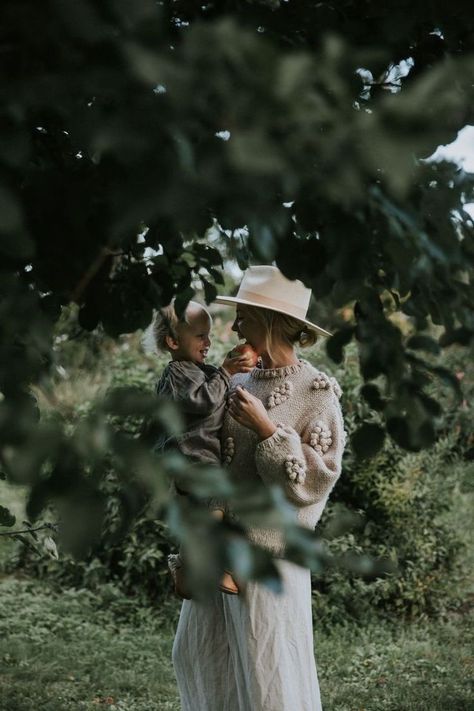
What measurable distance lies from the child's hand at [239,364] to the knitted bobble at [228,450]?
22cm

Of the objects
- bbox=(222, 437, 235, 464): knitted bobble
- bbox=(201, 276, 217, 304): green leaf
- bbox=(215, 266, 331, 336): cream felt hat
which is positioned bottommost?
bbox=(222, 437, 235, 464): knitted bobble

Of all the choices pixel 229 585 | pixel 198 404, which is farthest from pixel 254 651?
pixel 198 404

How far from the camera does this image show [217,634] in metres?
3.15

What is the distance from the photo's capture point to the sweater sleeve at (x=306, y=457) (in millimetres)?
2785

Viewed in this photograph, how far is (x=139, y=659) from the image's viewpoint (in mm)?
5180

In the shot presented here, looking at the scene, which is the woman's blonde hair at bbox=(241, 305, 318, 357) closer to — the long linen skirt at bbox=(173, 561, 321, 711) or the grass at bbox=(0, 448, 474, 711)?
the long linen skirt at bbox=(173, 561, 321, 711)


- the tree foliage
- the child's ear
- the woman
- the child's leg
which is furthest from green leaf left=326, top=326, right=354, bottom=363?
the child's ear

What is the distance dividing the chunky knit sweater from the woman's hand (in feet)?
0.10

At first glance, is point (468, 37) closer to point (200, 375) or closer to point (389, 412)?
point (389, 412)

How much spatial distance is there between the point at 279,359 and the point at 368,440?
1.58 meters

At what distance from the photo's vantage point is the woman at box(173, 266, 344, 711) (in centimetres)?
282

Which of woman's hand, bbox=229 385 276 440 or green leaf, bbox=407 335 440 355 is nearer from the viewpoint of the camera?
green leaf, bbox=407 335 440 355

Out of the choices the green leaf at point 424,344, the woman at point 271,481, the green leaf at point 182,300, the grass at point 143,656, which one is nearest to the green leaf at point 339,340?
the green leaf at point 424,344

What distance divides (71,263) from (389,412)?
57 cm
